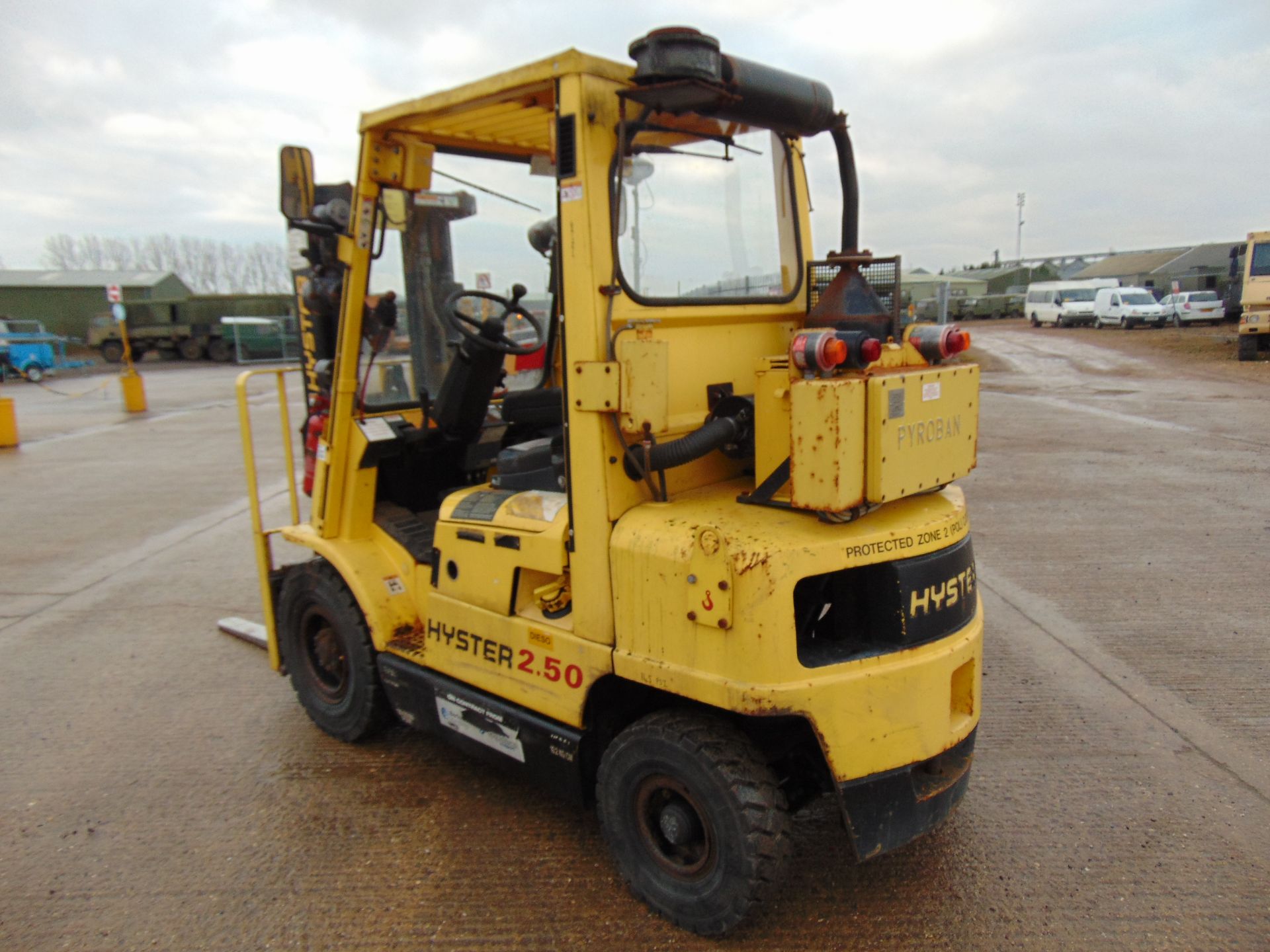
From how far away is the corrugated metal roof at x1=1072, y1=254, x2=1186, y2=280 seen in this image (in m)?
53.7

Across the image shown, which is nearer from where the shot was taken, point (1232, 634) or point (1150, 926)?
point (1150, 926)

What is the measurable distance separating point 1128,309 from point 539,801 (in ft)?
120

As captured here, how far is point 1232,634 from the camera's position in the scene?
16.0 ft

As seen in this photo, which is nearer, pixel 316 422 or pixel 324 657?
pixel 324 657

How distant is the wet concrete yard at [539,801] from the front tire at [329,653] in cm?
16

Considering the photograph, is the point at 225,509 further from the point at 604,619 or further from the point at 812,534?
the point at 812,534

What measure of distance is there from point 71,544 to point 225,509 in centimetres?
149

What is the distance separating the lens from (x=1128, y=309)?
33531 millimetres

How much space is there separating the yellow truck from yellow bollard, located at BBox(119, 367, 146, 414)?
2437 cm

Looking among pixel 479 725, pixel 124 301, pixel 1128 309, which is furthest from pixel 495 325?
pixel 124 301

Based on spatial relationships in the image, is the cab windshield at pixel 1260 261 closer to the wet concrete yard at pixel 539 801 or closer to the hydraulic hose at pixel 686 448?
the wet concrete yard at pixel 539 801

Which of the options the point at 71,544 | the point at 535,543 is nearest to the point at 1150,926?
the point at 535,543

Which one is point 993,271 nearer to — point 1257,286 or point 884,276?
point 1257,286

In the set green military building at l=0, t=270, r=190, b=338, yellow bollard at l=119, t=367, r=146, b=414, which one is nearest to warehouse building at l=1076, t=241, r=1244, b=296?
yellow bollard at l=119, t=367, r=146, b=414
